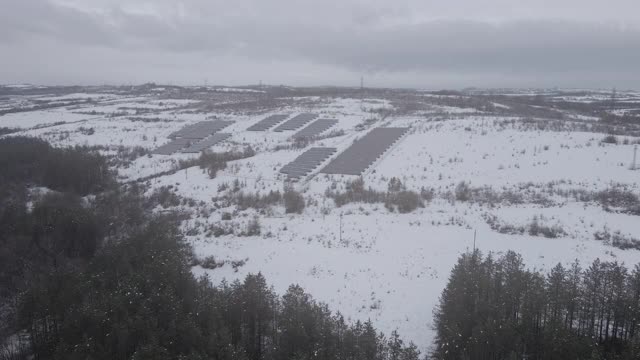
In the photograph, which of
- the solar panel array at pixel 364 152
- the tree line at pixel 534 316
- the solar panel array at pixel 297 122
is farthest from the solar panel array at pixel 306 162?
the tree line at pixel 534 316

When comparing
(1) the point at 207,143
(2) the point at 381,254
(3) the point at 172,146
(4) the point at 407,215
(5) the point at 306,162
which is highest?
(1) the point at 207,143

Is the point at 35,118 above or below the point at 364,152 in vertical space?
above

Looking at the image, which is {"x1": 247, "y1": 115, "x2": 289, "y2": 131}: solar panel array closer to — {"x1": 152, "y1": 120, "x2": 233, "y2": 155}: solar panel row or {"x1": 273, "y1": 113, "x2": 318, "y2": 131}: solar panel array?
{"x1": 273, "y1": 113, "x2": 318, "y2": 131}: solar panel array

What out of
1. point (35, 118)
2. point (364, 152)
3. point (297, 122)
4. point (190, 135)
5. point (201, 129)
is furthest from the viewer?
point (35, 118)

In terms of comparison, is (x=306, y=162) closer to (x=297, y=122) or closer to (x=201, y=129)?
(x=297, y=122)

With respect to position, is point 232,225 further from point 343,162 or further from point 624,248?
point 624,248

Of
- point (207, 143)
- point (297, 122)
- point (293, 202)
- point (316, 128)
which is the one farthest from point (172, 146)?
point (293, 202)

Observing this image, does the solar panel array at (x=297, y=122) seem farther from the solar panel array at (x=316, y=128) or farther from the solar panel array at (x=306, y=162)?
the solar panel array at (x=306, y=162)
